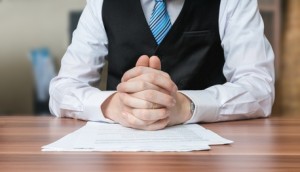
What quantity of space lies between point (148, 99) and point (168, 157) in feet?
0.81

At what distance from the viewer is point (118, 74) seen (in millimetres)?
1427

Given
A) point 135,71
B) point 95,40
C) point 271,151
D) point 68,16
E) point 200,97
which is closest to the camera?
point 271,151

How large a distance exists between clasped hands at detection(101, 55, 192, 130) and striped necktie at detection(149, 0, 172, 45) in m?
0.38

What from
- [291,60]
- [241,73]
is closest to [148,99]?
[241,73]

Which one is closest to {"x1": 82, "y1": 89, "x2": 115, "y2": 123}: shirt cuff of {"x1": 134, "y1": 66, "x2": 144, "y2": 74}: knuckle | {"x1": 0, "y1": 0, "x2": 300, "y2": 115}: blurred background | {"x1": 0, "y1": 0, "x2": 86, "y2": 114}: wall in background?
{"x1": 134, "y1": 66, "x2": 144, "y2": 74}: knuckle

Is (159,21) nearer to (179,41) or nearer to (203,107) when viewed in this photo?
(179,41)

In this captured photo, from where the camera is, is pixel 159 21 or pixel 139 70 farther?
pixel 159 21

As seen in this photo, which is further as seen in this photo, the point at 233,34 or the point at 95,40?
the point at 95,40

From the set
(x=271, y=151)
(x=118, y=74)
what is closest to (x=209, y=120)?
(x=271, y=151)

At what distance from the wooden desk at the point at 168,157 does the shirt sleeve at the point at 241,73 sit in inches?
7.0

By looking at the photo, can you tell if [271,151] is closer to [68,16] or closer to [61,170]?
[61,170]

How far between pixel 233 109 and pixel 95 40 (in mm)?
540

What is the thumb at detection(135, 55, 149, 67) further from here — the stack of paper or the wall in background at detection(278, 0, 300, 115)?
the wall in background at detection(278, 0, 300, 115)

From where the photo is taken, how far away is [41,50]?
123 inches
